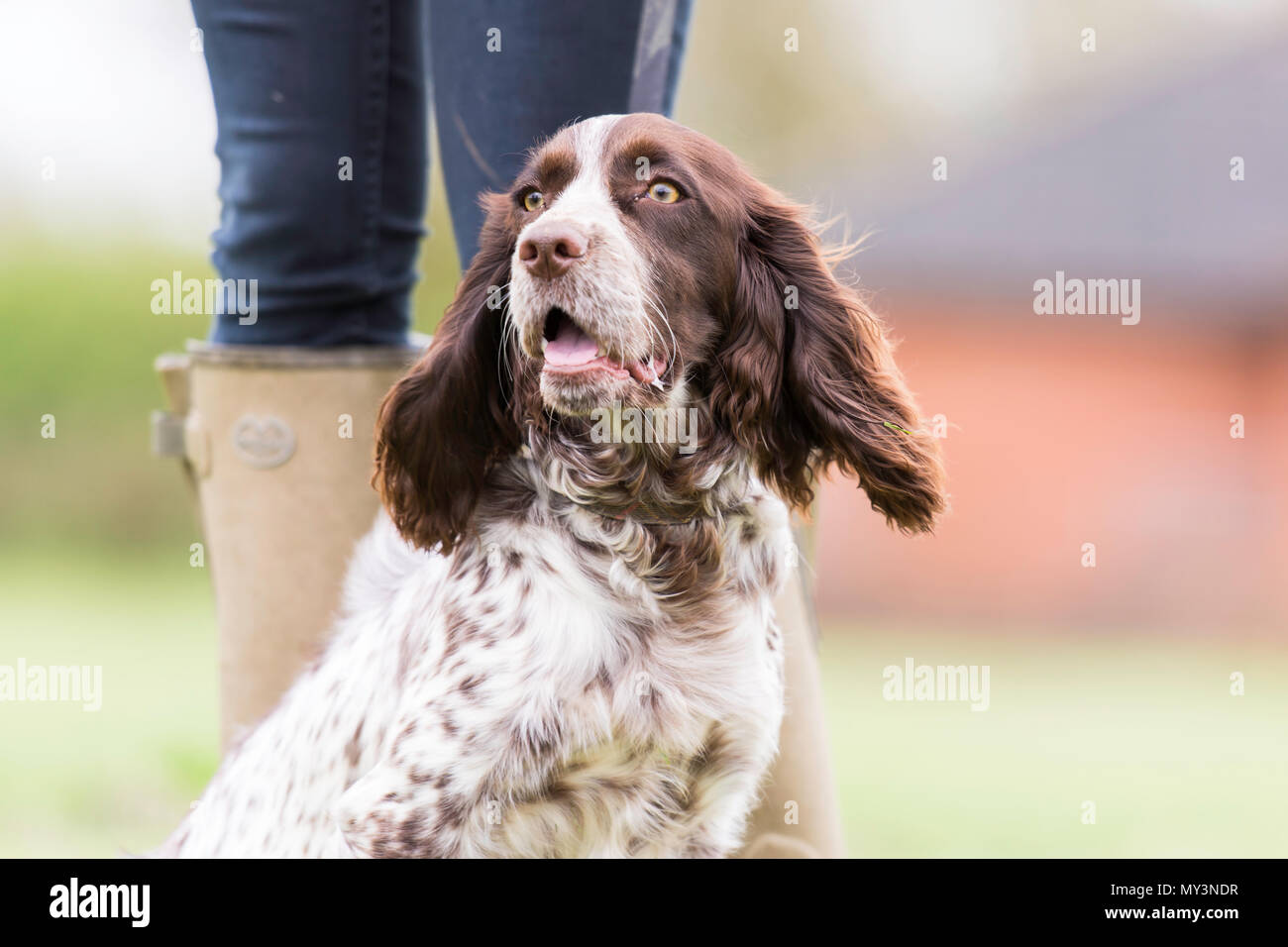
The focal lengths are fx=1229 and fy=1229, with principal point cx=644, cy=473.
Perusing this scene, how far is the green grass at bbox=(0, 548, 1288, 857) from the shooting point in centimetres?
351

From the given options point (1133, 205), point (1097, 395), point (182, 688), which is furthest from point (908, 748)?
point (1133, 205)

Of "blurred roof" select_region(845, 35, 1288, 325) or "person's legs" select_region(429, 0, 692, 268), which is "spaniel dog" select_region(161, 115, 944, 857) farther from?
"blurred roof" select_region(845, 35, 1288, 325)

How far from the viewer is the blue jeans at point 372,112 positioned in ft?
7.87

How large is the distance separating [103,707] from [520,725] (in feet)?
10.9

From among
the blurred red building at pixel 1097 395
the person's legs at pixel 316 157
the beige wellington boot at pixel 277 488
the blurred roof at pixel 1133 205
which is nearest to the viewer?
the person's legs at pixel 316 157

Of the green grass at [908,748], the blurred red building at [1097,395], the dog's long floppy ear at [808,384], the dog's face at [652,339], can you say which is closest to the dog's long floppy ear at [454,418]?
the dog's face at [652,339]

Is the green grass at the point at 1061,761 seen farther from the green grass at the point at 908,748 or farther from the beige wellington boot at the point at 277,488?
the beige wellington boot at the point at 277,488

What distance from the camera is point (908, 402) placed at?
7.60 ft

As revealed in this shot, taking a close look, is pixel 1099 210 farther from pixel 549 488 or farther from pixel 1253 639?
pixel 549 488

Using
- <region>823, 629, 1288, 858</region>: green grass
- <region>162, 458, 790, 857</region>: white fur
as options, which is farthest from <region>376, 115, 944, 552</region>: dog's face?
<region>823, 629, 1288, 858</region>: green grass

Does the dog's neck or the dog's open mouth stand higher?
the dog's open mouth

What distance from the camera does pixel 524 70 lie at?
2389 millimetres

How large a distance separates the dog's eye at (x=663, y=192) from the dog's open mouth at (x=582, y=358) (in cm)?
26

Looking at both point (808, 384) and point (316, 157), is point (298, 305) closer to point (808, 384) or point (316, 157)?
point (316, 157)
